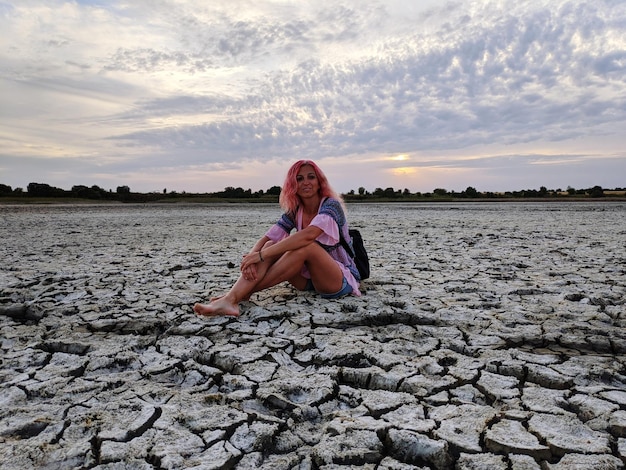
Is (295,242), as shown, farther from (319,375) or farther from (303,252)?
(319,375)

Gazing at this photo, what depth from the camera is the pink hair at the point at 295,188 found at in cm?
368

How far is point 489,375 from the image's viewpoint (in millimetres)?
2420

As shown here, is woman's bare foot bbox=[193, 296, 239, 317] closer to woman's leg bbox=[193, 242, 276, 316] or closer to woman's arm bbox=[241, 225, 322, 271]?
woman's leg bbox=[193, 242, 276, 316]

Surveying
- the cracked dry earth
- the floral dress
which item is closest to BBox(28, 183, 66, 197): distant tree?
the cracked dry earth

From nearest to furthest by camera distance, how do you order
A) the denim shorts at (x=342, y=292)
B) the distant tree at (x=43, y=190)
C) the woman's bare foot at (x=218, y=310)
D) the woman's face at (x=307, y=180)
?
the woman's bare foot at (x=218, y=310) → the woman's face at (x=307, y=180) → the denim shorts at (x=342, y=292) → the distant tree at (x=43, y=190)

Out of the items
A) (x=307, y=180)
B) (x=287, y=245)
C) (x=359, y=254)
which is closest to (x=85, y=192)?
(x=359, y=254)

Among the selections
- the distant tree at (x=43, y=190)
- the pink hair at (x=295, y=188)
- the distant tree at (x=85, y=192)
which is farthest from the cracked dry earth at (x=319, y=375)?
the distant tree at (x=43, y=190)

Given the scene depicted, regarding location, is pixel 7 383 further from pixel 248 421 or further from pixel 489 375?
pixel 489 375

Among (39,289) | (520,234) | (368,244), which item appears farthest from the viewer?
(520,234)

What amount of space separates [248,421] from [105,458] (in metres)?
0.56

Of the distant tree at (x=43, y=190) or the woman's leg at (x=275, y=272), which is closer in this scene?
the woman's leg at (x=275, y=272)

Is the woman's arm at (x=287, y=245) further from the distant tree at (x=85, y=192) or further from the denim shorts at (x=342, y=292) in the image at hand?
the distant tree at (x=85, y=192)

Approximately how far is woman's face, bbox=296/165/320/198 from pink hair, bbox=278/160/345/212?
26 millimetres

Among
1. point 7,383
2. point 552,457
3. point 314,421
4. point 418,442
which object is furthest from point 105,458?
point 552,457
